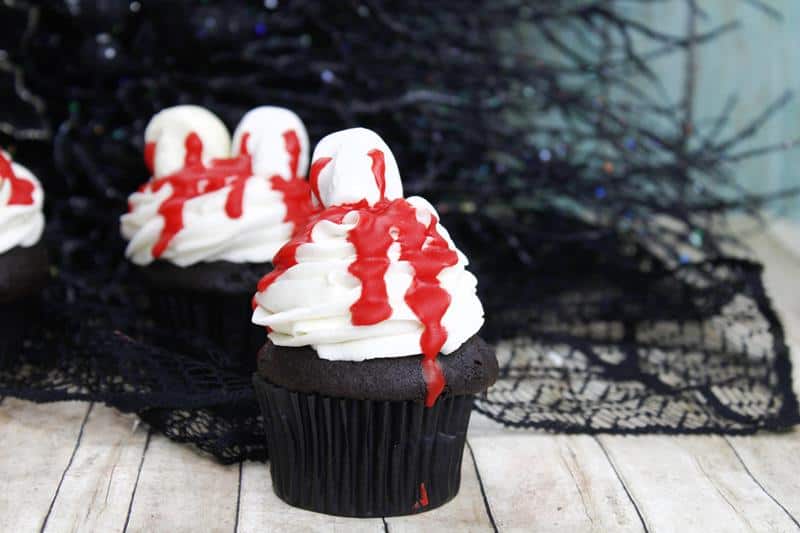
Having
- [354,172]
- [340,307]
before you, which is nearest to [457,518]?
[340,307]

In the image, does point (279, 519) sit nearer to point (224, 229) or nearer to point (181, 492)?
point (181, 492)

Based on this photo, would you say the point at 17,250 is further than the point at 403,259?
Yes

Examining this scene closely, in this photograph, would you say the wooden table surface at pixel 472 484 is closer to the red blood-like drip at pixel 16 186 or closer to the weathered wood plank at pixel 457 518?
the weathered wood plank at pixel 457 518

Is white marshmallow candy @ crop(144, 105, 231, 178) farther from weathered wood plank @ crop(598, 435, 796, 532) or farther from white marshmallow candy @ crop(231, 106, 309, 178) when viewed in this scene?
weathered wood plank @ crop(598, 435, 796, 532)

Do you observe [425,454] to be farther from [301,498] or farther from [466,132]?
[466,132]

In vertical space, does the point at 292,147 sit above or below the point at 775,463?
above

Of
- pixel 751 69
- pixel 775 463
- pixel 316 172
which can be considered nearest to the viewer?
pixel 316 172

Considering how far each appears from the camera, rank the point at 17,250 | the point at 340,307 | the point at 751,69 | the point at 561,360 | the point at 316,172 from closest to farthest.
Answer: the point at 340,307
the point at 316,172
the point at 17,250
the point at 561,360
the point at 751,69

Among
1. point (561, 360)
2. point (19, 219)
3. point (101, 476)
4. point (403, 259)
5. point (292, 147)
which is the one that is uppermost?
point (403, 259)
